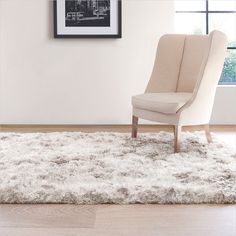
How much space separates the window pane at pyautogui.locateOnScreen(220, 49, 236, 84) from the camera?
16.1 feet

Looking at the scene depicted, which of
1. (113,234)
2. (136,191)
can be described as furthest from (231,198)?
(113,234)

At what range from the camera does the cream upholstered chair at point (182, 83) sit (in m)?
3.20

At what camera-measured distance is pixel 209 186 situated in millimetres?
2184

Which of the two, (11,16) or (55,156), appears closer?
(55,156)

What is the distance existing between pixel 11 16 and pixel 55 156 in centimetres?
227

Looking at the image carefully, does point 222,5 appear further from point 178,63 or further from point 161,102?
point 161,102

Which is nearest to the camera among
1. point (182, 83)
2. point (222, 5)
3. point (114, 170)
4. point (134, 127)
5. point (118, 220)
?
point (118, 220)

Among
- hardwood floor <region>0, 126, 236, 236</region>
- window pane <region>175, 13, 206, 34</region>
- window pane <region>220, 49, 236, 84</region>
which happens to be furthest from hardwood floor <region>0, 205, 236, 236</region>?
window pane <region>175, 13, 206, 34</region>

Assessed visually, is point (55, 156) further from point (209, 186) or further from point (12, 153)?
point (209, 186)

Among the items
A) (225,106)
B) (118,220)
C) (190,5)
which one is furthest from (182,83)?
(118,220)

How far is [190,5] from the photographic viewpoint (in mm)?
4879

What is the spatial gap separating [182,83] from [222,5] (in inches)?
58.7

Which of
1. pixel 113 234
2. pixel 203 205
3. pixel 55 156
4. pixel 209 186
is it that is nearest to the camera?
pixel 113 234

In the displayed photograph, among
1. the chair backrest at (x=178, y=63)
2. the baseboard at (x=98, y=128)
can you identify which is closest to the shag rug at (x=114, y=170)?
the chair backrest at (x=178, y=63)
